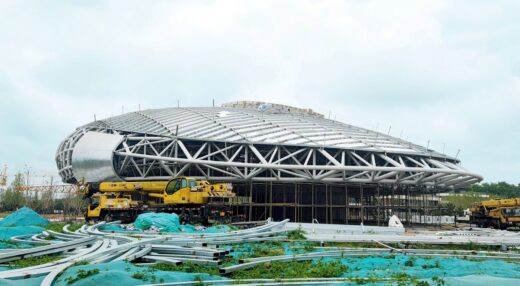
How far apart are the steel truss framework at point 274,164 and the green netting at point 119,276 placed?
2044 centimetres

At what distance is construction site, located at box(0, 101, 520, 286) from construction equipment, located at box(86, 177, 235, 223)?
0.31ft

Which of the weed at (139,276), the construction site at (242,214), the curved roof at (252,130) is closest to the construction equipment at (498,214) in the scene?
the construction site at (242,214)

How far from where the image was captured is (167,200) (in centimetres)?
2909

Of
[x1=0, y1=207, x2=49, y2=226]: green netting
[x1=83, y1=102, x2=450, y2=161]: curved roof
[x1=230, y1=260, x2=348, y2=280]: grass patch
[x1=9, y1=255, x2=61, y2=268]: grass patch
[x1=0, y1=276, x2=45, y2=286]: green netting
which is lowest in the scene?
[x1=230, y1=260, x2=348, y2=280]: grass patch

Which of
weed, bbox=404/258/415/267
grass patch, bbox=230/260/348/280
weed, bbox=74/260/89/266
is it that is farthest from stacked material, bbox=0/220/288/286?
weed, bbox=404/258/415/267

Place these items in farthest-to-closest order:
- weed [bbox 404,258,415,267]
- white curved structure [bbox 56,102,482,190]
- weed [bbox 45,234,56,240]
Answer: white curved structure [bbox 56,102,482,190] < weed [bbox 45,234,56,240] < weed [bbox 404,258,415,267]

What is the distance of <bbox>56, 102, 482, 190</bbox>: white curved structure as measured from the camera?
32.2m

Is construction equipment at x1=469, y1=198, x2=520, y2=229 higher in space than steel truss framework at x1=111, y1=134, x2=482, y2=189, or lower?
lower

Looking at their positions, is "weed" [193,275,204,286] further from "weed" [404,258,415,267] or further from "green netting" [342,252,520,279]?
"weed" [404,258,415,267]

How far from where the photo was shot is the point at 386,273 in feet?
37.5

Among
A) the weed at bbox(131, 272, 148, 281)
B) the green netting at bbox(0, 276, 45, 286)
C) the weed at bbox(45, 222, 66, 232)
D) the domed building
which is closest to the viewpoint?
the green netting at bbox(0, 276, 45, 286)

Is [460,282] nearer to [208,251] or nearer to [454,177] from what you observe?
[208,251]

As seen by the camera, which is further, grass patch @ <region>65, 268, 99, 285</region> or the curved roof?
the curved roof

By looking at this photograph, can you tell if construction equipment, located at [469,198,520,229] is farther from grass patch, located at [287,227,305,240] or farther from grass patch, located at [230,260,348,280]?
grass patch, located at [230,260,348,280]
